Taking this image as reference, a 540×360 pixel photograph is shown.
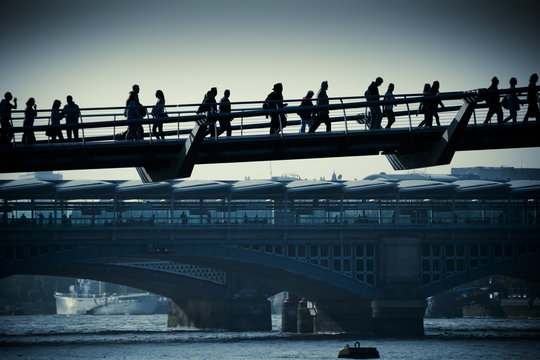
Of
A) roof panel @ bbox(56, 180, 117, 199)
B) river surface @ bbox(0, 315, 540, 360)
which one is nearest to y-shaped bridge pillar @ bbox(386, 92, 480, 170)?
river surface @ bbox(0, 315, 540, 360)

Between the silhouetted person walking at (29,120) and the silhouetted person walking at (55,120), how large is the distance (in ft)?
1.70

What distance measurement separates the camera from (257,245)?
7506 cm

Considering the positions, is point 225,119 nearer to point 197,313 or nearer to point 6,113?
point 6,113

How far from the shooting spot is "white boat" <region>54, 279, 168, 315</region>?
533 ft

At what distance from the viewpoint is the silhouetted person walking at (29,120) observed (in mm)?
27625

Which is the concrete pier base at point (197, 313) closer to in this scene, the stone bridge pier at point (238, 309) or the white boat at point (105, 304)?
the stone bridge pier at point (238, 309)

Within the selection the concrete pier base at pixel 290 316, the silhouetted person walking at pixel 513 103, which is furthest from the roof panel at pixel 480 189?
the silhouetted person walking at pixel 513 103

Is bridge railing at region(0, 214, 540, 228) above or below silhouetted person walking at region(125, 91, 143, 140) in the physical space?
below

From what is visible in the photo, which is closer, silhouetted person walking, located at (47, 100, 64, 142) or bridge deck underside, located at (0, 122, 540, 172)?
bridge deck underside, located at (0, 122, 540, 172)

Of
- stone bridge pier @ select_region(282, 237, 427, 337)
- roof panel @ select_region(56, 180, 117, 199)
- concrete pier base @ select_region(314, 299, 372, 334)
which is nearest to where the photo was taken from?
roof panel @ select_region(56, 180, 117, 199)

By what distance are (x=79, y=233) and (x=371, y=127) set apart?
4467 centimetres

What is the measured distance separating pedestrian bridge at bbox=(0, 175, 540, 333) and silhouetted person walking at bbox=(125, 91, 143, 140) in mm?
42319

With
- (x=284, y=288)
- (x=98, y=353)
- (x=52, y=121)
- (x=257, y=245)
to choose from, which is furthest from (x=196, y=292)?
(x=52, y=121)

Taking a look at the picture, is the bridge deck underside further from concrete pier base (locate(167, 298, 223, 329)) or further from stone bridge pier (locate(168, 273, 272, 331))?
concrete pier base (locate(167, 298, 223, 329))
